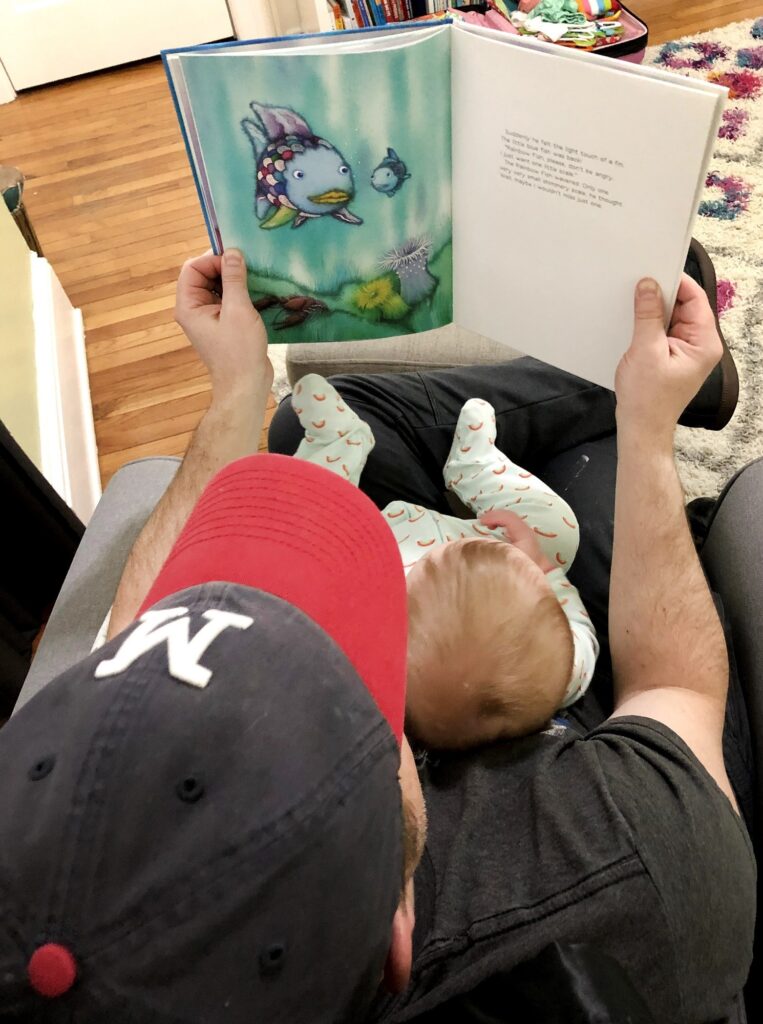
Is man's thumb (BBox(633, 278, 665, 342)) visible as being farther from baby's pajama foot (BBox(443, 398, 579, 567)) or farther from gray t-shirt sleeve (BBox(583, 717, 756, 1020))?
gray t-shirt sleeve (BBox(583, 717, 756, 1020))

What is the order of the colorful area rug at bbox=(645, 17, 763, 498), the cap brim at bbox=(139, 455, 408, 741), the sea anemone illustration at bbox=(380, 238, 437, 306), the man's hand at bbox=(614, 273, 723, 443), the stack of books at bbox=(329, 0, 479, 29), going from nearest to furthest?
the cap brim at bbox=(139, 455, 408, 741)
the man's hand at bbox=(614, 273, 723, 443)
the sea anemone illustration at bbox=(380, 238, 437, 306)
the colorful area rug at bbox=(645, 17, 763, 498)
the stack of books at bbox=(329, 0, 479, 29)

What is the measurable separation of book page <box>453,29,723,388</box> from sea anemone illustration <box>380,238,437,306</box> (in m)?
0.04

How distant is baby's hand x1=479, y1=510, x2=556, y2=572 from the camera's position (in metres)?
0.90

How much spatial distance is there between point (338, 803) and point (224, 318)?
58 centimetres

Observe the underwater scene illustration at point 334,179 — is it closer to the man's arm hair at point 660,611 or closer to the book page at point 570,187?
the book page at point 570,187

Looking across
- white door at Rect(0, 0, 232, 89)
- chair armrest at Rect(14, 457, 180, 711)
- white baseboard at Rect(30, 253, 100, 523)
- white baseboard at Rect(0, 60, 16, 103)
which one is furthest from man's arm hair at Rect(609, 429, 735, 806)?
white baseboard at Rect(0, 60, 16, 103)

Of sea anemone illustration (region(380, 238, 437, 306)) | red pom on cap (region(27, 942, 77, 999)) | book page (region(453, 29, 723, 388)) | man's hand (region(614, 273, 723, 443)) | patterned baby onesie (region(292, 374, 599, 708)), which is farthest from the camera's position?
patterned baby onesie (region(292, 374, 599, 708))

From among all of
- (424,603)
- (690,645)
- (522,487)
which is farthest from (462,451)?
(690,645)

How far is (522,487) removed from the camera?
961mm

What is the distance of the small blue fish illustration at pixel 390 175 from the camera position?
2.48ft

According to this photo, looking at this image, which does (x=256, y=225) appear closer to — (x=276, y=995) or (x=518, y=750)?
(x=518, y=750)

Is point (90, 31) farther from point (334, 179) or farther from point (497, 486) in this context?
point (497, 486)

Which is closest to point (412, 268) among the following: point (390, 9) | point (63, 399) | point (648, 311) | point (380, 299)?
point (380, 299)

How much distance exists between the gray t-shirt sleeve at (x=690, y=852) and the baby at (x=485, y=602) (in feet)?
0.38
